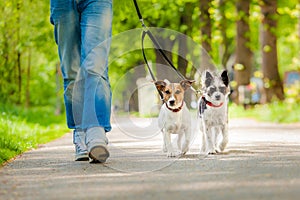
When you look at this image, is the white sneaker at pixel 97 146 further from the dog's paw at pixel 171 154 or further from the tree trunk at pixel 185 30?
the tree trunk at pixel 185 30

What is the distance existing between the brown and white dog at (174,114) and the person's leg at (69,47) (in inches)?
35.9

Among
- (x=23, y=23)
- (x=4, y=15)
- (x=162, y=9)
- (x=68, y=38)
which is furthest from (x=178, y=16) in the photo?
(x=68, y=38)

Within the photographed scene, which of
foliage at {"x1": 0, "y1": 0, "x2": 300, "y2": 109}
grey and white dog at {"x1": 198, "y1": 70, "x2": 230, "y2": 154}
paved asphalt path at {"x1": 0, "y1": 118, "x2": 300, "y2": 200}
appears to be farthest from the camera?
foliage at {"x1": 0, "y1": 0, "x2": 300, "y2": 109}

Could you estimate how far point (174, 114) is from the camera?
8.04 m

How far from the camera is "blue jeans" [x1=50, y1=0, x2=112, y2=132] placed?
7.27 meters

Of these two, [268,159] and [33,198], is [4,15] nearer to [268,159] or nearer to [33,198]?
[268,159]

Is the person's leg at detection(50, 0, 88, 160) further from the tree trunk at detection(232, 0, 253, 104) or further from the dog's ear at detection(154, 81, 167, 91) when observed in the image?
the tree trunk at detection(232, 0, 253, 104)

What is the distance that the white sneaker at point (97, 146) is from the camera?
22.8 ft

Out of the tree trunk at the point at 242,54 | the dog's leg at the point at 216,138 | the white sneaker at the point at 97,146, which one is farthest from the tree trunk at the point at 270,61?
the white sneaker at the point at 97,146

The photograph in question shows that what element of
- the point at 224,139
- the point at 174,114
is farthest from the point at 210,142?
the point at 174,114

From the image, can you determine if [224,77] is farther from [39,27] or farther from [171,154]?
[39,27]

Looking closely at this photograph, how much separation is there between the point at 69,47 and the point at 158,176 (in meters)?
2.12

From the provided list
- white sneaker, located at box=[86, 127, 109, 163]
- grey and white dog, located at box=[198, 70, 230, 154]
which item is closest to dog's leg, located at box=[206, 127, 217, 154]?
grey and white dog, located at box=[198, 70, 230, 154]

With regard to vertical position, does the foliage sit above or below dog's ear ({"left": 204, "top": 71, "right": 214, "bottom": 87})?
above
